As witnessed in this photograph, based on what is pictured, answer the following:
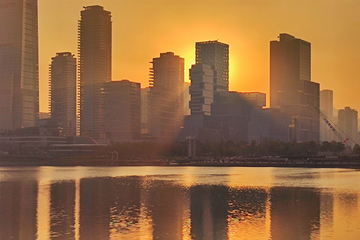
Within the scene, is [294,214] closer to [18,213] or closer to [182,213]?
[182,213]

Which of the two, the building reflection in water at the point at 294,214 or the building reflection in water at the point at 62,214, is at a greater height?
the building reflection in water at the point at 294,214

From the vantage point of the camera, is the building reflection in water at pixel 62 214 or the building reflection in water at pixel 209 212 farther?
the building reflection in water at pixel 209 212

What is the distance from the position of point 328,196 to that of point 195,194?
20.3 meters

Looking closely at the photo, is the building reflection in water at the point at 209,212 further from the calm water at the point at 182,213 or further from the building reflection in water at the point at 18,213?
the building reflection in water at the point at 18,213

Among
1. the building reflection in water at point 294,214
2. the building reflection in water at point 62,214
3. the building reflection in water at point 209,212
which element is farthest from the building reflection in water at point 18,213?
the building reflection in water at point 294,214

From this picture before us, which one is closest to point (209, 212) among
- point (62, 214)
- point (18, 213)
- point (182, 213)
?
point (182, 213)

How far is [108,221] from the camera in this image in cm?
5519

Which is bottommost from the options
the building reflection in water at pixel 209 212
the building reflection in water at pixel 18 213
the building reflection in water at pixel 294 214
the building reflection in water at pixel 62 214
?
the building reflection in water at pixel 18 213

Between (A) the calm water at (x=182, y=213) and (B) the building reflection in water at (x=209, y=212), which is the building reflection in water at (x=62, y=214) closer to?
(A) the calm water at (x=182, y=213)

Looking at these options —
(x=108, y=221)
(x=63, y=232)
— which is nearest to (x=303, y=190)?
(x=108, y=221)

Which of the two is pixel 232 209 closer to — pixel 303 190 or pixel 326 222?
pixel 326 222

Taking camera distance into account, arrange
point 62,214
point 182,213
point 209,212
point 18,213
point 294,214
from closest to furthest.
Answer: point 294,214, point 62,214, point 182,213, point 18,213, point 209,212

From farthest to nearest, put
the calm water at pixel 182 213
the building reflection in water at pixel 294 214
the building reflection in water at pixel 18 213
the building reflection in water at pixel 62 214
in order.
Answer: the building reflection in water at pixel 18 213 < the building reflection in water at pixel 294 214 < the calm water at pixel 182 213 < the building reflection in water at pixel 62 214

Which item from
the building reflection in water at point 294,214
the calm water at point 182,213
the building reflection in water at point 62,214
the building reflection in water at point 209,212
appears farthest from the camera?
the building reflection in water at point 209,212
